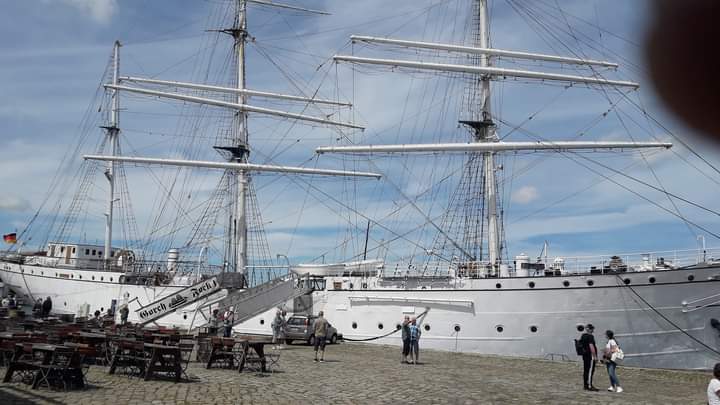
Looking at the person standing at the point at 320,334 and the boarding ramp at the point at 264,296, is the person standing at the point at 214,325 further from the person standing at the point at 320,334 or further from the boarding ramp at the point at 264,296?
the person standing at the point at 320,334

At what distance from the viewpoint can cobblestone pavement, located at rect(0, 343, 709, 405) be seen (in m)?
11.7

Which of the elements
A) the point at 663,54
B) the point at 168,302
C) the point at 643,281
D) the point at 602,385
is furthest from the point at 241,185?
the point at 663,54

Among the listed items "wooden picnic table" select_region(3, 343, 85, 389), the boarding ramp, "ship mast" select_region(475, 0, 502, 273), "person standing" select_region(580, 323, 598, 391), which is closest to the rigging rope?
"ship mast" select_region(475, 0, 502, 273)

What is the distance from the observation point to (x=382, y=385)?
14734 mm

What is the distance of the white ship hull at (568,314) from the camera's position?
23.1m

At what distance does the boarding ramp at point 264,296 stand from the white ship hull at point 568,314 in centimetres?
674

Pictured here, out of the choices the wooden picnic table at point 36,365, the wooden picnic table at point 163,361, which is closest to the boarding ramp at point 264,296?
the wooden picnic table at point 163,361

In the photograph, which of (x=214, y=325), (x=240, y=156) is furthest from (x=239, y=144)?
(x=214, y=325)

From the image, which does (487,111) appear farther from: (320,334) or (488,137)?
(320,334)

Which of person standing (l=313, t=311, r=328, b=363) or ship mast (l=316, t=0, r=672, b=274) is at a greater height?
ship mast (l=316, t=0, r=672, b=274)

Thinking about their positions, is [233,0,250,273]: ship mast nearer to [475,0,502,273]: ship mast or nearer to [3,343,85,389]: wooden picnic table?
[475,0,502,273]: ship mast

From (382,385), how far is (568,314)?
12336 millimetres

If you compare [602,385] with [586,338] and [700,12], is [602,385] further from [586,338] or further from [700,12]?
[700,12]

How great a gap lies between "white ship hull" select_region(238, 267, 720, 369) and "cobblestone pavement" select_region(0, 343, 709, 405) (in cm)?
208
